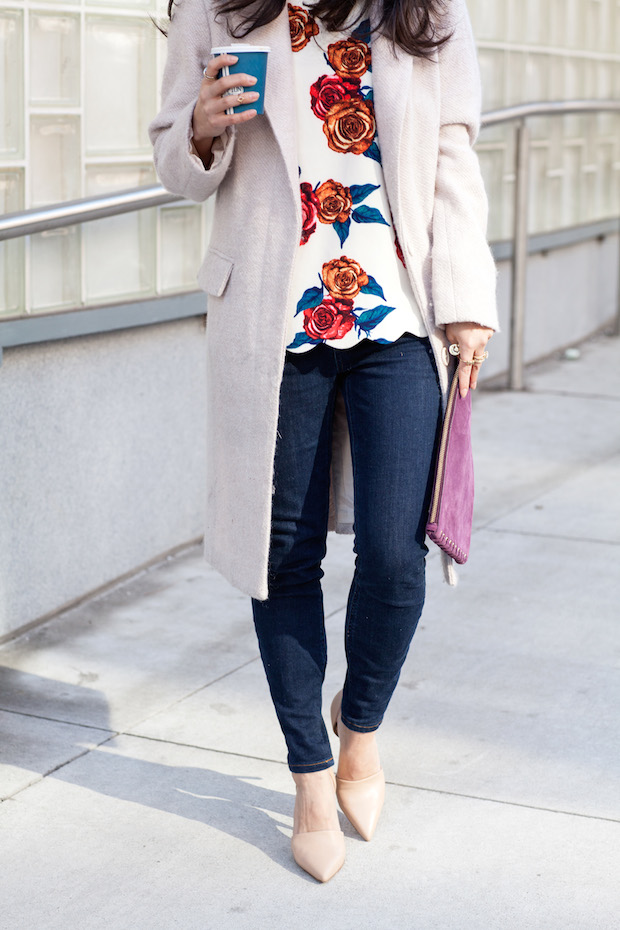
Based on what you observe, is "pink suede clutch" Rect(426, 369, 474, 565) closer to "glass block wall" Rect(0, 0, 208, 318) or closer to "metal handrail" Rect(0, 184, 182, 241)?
"metal handrail" Rect(0, 184, 182, 241)

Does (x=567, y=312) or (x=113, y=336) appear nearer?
(x=113, y=336)

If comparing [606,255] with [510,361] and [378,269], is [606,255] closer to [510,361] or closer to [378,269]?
[510,361]

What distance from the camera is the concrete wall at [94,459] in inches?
140

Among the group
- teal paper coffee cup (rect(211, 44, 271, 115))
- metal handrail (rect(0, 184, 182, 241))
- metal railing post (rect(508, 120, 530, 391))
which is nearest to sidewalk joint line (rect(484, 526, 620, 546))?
metal handrail (rect(0, 184, 182, 241))

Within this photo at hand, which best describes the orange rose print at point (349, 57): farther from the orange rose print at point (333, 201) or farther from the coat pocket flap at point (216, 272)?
the coat pocket flap at point (216, 272)

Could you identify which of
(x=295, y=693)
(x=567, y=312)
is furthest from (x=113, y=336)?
(x=567, y=312)

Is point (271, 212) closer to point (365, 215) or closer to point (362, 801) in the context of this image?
point (365, 215)

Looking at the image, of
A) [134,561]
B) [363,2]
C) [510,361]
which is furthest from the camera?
[510,361]

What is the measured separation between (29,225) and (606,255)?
5923 millimetres

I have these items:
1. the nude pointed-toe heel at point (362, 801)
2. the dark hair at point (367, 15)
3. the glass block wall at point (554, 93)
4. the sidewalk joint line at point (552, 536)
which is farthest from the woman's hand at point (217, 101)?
the glass block wall at point (554, 93)

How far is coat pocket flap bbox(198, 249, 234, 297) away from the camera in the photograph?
2.34 metres

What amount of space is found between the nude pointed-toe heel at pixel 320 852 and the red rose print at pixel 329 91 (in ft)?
4.32

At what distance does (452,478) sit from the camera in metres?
2.38

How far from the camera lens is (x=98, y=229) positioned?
3.85 m
